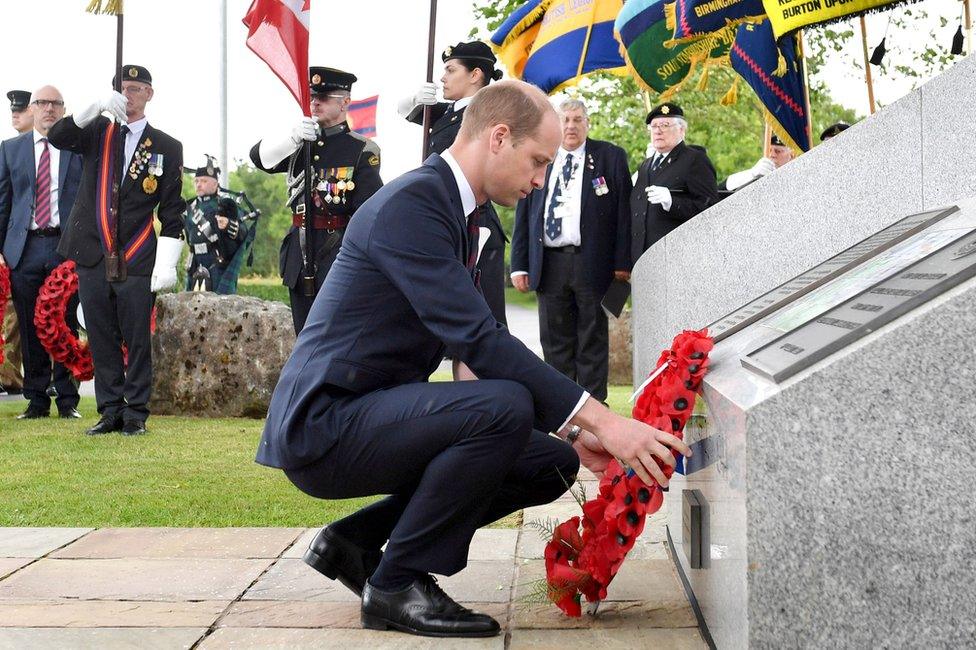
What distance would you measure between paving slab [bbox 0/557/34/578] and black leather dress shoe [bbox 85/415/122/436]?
3756mm

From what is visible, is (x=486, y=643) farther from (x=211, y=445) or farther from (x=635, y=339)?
(x=211, y=445)

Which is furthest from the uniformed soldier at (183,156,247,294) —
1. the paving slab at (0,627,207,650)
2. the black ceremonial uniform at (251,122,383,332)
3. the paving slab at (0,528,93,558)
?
the paving slab at (0,627,207,650)

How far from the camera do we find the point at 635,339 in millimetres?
6445

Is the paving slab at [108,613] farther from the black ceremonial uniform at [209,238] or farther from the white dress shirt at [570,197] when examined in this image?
the black ceremonial uniform at [209,238]

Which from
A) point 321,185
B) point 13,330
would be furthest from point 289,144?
point 13,330

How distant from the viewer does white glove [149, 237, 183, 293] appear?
27.7 feet

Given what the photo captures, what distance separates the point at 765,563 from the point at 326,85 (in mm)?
5959

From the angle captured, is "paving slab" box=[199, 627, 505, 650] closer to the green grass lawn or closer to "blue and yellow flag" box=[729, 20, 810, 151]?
the green grass lawn

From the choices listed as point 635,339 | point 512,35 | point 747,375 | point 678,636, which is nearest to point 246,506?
point 635,339

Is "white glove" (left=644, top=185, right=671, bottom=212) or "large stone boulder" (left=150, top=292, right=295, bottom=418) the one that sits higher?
"white glove" (left=644, top=185, right=671, bottom=212)

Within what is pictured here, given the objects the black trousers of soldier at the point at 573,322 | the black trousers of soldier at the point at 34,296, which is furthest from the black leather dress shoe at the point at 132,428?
the black trousers of soldier at the point at 573,322

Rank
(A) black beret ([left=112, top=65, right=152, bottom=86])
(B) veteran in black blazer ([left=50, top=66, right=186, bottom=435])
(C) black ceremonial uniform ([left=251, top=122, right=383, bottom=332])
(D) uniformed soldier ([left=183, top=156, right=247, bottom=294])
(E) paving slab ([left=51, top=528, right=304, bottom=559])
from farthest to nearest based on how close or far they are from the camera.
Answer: (D) uniformed soldier ([left=183, top=156, right=247, bottom=294])
(A) black beret ([left=112, top=65, right=152, bottom=86])
(B) veteran in black blazer ([left=50, top=66, right=186, bottom=435])
(C) black ceremonial uniform ([left=251, top=122, right=383, bottom=332])
(E) paving slab ([left=51, top=528, right=304, bottom=559])

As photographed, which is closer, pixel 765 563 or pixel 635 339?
pixel 765 563

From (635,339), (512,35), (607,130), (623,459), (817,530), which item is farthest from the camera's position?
(607,130)
